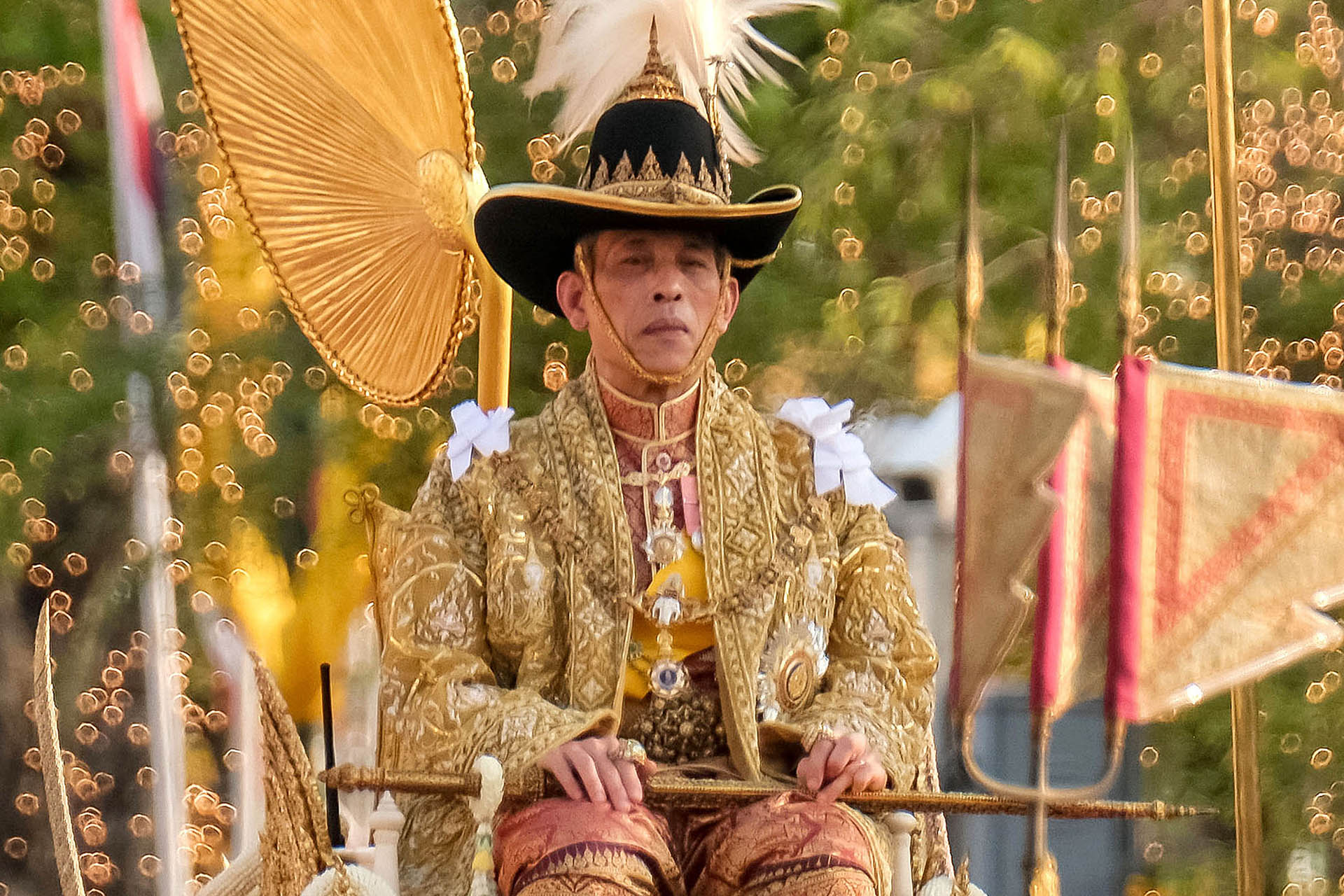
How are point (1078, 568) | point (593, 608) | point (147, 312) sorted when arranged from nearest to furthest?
point (1078, 568) → point (593, 608) → point (147, 312)

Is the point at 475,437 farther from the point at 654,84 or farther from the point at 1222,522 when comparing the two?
the point at 1222,522

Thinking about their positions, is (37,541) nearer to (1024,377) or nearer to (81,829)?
(81,829)

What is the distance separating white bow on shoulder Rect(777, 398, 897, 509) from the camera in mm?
3469

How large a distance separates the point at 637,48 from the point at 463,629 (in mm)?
1153

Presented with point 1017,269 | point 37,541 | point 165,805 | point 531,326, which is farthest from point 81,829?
point 1017,269

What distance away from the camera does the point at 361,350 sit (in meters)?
4.06

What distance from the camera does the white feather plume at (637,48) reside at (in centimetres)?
361

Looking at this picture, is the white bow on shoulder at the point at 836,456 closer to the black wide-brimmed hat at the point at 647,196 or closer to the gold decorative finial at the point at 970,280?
the black wide-brimmed hat at the point at 647,196

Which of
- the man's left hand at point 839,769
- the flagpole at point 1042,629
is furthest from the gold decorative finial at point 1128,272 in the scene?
the man's left hand at point 839,769

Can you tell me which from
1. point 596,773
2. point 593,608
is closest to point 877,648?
point 593,608

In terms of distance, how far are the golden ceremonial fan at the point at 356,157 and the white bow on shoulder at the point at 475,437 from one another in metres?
0.52

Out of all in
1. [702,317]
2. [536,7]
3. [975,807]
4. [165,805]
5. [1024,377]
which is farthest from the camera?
[165,805]

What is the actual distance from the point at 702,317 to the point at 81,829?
146 inches

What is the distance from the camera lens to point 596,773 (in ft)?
9.78
